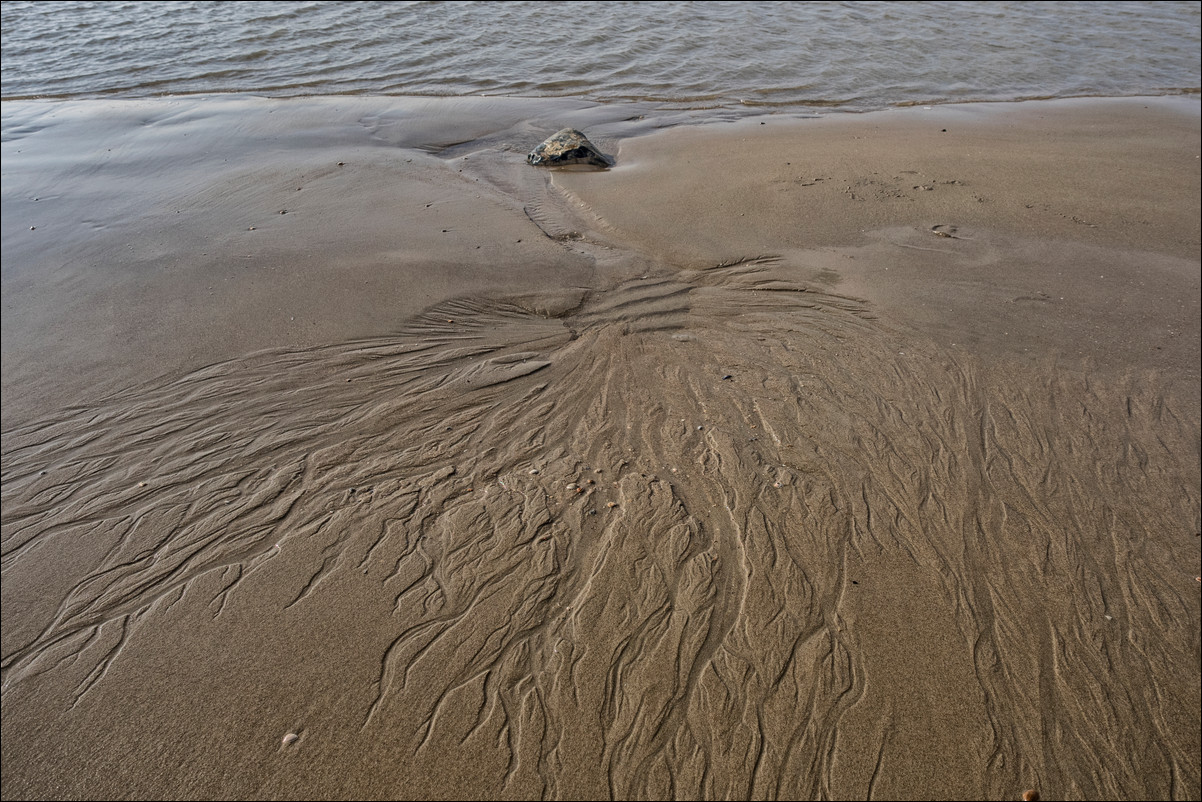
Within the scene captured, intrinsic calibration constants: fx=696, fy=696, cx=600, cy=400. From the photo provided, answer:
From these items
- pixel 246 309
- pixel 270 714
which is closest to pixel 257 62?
pixel 246 309

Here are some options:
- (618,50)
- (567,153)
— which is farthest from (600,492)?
(618,50)

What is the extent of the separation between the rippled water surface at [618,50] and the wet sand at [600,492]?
5.23 metres

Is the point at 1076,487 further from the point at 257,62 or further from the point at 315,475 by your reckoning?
the point at 257,62

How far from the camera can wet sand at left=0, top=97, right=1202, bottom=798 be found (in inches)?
124

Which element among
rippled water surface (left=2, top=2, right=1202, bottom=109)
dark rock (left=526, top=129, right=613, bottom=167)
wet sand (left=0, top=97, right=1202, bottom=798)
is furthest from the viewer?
rippled water surface (left=2, top=2, right=1202, bottom=109)

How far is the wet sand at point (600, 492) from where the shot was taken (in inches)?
124

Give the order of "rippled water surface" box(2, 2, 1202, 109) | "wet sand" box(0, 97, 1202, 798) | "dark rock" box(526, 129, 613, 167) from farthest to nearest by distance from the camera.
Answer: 1. "rippled water surface" box(2, 2, 1202, 109)
2. "dark rock" box(526, 129, 613, 167)
3. "wet sand" box(0, 97, 1202, 798)

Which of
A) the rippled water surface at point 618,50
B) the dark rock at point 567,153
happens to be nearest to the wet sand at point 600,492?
the dark rock at point 567,153

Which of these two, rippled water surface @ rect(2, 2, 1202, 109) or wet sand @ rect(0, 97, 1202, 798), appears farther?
rippled water surface @ rect(2, 2, 1202, 109)

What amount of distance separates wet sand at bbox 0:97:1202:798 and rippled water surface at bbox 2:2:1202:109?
5.23 metres

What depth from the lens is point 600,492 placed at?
169 inches

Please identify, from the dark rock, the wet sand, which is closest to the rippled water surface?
the dark rock

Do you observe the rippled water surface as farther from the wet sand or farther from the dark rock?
the wet sand

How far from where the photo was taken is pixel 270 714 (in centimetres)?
321
